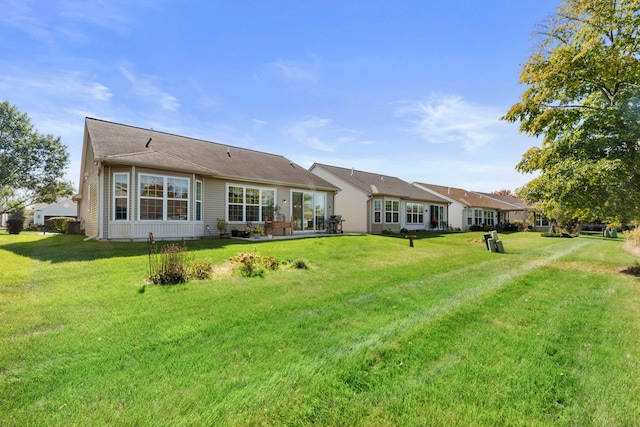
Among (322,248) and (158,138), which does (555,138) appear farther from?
(158,138)

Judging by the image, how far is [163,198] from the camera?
1274 centimetres

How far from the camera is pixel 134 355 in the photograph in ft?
10.2

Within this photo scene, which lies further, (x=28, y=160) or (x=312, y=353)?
(x=28, y=160)

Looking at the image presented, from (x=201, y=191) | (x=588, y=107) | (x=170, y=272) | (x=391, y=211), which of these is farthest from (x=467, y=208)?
(x=170, y=272)

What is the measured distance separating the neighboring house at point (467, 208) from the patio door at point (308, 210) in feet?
57.5

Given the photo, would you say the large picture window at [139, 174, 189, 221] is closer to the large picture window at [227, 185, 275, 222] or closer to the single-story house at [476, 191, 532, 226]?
the large picture window at [227, 185, 275, 222]

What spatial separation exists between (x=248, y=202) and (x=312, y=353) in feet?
44.7

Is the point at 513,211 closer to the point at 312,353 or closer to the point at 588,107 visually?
the point at 588,107

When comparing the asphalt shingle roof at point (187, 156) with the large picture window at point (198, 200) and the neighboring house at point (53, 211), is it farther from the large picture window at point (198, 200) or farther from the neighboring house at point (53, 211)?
the neighboring house at point (53, 211)

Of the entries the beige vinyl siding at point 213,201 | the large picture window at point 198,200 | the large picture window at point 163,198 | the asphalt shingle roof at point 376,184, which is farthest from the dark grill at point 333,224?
the large picture window at point 163,198

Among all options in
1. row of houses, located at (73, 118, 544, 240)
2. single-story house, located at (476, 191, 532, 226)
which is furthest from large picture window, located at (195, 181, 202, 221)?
single-story house, located at (476, 191, 532, 226)

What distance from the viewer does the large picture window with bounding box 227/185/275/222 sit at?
612 inches

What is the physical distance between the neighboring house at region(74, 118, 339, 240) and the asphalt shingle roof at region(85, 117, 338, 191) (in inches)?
1.6

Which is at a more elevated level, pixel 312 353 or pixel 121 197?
pixel 121 197
